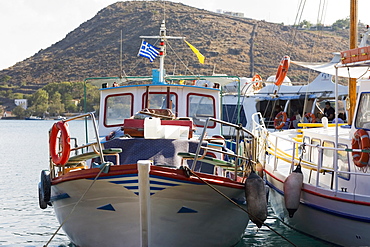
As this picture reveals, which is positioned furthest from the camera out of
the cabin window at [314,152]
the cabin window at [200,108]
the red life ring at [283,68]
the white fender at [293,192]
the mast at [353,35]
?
the red life ring at [283,68]

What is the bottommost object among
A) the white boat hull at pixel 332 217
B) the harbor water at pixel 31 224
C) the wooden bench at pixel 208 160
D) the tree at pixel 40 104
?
the tree at pixel 40 104

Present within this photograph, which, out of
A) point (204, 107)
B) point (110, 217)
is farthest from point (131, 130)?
point (204, 107)

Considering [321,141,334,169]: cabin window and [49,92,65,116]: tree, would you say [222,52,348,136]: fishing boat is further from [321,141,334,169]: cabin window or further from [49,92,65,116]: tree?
[49,92,65,116]: tree

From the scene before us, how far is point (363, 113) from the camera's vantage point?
435 inches

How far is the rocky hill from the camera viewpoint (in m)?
122

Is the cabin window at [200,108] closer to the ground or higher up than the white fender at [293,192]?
higher up

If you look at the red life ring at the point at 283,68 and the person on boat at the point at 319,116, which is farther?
the person on boat at the point at 319,116

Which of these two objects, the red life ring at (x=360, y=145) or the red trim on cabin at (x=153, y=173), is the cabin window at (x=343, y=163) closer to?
the red life ring at (x=360, y=145)

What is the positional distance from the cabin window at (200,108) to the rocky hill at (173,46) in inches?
3579

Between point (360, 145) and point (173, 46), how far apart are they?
397 ft

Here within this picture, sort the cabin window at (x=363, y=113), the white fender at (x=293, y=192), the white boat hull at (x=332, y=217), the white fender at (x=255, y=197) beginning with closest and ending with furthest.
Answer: the white fender at (x=255, y=197)
the white boat hull at (x=332, y=217)
the cabin window at (x=363, y=113)
the white fender at (x=293, y=192)

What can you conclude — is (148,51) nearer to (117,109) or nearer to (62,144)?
(117,109)

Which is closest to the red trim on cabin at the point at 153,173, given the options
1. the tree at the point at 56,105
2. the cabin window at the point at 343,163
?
the cabin window at the point at 343,163

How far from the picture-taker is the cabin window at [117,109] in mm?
13812
